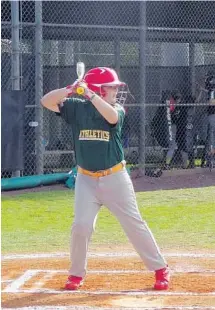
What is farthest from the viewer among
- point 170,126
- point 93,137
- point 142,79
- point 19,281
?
point 170,126

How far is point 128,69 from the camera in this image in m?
15.4

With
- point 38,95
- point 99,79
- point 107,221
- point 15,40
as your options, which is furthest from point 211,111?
point 99,79

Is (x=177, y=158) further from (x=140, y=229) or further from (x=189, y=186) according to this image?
(x=140, y=229)

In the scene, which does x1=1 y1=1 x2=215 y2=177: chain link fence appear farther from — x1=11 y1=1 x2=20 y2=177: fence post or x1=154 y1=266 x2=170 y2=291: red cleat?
x1=154 y1=266 x2=170 y2=291: red cleat

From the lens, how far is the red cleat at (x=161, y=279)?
18.4 ft

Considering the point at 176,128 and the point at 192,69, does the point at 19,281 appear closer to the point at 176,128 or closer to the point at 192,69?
the point at 176,128

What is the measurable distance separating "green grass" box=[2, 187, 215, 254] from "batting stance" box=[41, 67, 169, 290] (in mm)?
1899

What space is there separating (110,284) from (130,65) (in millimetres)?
10587

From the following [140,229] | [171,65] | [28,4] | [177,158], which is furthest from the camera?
[171,65]

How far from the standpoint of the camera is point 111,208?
5625 millimetres

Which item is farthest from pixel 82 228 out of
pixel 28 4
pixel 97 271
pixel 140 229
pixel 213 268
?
pixel 28 4

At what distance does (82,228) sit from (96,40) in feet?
33.2

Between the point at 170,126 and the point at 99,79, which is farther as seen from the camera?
the point at 170,126

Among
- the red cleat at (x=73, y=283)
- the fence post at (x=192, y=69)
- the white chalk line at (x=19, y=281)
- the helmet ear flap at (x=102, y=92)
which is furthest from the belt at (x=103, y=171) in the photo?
the fence post at (x=192, y=69)
